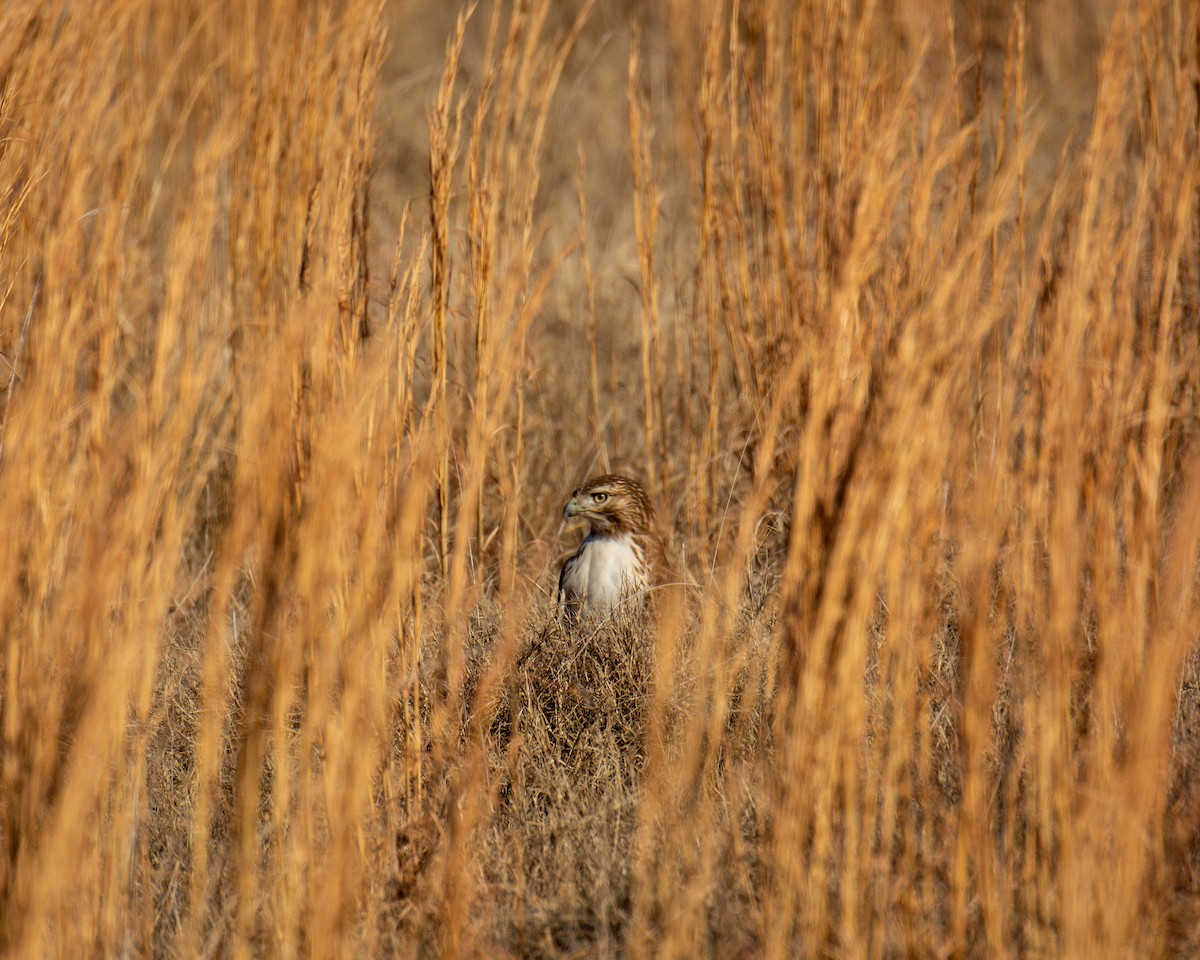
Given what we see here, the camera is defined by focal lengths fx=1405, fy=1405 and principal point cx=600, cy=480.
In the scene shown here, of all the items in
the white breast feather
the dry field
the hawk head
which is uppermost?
the hawk head

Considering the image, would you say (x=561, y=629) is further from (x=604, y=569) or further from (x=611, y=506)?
(x=611, y=506)

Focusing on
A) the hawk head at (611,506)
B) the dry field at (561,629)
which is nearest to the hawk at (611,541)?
the hawk head at (611,506)

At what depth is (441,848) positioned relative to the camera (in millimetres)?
2104

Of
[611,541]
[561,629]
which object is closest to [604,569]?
[611,541]

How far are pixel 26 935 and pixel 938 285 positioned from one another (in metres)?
1.36

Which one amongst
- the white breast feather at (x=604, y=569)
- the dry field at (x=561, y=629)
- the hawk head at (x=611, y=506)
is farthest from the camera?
the hawk head at (x=611, y=506)

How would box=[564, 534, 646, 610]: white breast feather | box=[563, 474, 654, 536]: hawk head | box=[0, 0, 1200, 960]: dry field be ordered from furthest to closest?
box=[563, 474, 654, 536]: hawk head → box=[564, 534, 646, 610]: white breast feather → box=[0, 0, 1200, 960]: dry field

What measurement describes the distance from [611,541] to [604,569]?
0.36 feet

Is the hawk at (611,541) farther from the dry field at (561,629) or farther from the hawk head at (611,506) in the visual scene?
the dry field at (561,629)

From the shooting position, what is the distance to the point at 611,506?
3656 millimetres

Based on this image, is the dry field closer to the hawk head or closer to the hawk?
the hawk

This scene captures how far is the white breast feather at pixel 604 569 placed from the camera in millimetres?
3498

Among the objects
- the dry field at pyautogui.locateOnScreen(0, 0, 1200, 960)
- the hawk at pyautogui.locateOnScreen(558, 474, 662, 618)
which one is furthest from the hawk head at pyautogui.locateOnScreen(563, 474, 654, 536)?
the dry field at pyautogui.locateOnScreen(0, 0, 1200, 960)

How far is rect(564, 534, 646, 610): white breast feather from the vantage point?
3.50 m
